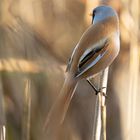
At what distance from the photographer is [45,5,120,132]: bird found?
6.19 feet

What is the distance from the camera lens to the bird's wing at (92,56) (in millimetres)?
1900

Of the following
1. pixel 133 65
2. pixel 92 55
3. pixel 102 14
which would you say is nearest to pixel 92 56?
pixel 92 55

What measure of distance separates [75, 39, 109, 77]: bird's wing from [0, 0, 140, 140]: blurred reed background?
0.33m

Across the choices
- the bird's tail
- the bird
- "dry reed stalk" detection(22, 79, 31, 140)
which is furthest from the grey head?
"dry reed stalk" detection(22, 79, 31, 140)

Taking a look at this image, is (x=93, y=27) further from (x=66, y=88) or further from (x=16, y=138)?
(x=16, y=138)

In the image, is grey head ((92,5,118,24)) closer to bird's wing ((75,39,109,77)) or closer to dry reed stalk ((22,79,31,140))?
bird's wing ((75,39,109,77))

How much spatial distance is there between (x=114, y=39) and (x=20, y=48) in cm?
49

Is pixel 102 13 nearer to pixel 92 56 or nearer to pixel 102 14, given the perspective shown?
pixel 102 14

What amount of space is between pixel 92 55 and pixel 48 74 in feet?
1.39

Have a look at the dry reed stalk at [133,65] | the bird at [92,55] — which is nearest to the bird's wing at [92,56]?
the bird at [92,55]

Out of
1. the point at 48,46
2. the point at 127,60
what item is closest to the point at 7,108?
the point at 48,46

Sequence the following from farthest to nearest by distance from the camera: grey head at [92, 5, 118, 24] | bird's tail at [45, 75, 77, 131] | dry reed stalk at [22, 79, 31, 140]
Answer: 1. dry reed stalk at [22, 79, 31, 140]
2. grey head at [92, 5, 118, 24]
3. bird's tail at [45, 75, 77, 131]

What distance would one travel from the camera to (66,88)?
189 centimetres

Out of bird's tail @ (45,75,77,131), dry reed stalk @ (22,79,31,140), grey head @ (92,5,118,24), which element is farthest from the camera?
dry reed stalk @ (22,79,31,140)
